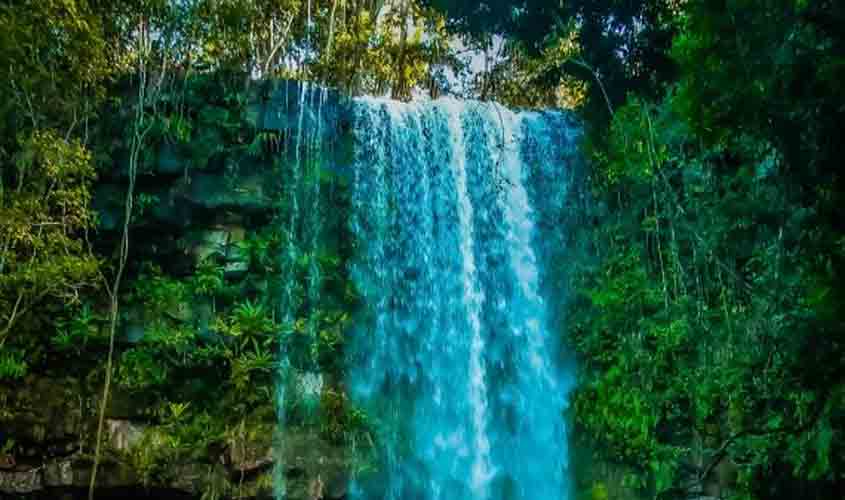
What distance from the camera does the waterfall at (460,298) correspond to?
24.1ft

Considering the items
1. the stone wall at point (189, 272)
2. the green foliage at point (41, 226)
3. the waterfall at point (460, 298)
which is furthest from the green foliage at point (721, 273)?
the green foliage at point (41, 226)

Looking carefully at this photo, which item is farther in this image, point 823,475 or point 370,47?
point 370,47

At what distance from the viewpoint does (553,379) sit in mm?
7840

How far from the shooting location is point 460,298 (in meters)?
7.85

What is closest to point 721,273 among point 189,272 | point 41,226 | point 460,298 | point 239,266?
point 460,298

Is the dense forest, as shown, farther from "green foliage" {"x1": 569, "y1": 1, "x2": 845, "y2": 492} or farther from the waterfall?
the waterfall

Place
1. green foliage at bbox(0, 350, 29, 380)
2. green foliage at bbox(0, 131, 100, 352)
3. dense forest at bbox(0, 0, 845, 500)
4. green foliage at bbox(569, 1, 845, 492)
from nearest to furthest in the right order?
green foliage at bbox(569, 1, 845, 492)
green foliage at bbox(0, 131, 100, 352)
dense forest at bbox(0, 0, 845, 500)
green foliage at bbox(0, 350, 29, 380)

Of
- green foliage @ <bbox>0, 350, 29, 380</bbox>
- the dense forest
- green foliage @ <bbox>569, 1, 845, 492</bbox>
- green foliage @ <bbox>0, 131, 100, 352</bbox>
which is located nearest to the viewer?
green foliage @ <bbox>569, 1, 845, 492</bbox>

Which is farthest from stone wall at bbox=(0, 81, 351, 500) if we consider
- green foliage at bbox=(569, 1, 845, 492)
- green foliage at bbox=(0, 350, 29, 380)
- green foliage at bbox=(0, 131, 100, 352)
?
green foliage at bbox=(569, 1, 845, 492)

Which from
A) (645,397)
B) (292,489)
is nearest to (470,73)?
(645,397)

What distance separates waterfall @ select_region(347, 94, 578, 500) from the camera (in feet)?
24.1

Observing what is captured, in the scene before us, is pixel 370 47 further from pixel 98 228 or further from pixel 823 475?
pixel 823 475

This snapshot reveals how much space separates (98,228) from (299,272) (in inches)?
75.7

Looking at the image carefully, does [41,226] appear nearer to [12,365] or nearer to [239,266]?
[12,365]
